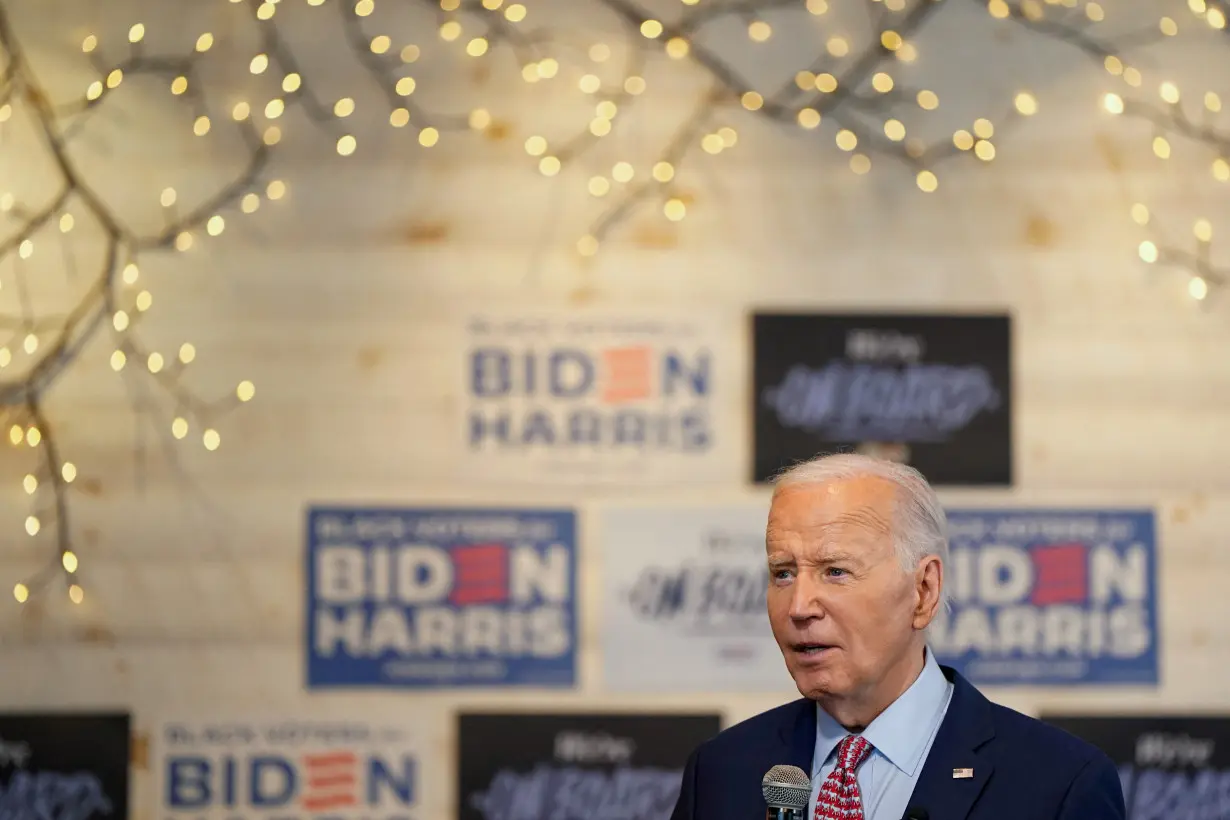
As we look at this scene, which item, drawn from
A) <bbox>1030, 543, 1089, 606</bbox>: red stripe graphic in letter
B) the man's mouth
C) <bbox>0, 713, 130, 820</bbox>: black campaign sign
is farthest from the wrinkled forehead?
<bbox>0, 713, 130, 820</bbox>: black campaign sign

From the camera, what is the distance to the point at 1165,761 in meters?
3.88

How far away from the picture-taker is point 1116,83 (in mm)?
4039

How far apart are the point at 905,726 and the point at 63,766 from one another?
8.19ft

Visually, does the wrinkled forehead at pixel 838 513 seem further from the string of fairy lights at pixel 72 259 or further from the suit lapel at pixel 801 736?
the string of fairy lights at pixel 72 259

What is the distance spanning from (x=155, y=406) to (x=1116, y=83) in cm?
279

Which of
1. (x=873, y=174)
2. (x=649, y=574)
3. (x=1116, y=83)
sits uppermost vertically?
(x=1116, y=83)

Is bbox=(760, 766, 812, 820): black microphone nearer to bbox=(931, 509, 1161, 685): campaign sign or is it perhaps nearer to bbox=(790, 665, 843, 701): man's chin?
bbox=(790, 665, 843, 701): man's chin

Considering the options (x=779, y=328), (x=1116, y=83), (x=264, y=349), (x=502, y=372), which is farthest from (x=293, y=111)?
(x=1116, y=83)

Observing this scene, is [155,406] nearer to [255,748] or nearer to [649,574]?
[255,748]

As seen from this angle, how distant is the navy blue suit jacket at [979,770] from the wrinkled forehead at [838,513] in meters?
0.30

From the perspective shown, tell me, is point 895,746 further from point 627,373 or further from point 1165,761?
point 1165,761

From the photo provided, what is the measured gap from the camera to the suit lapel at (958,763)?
2.09 m

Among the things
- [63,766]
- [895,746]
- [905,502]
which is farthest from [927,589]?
[63,766]

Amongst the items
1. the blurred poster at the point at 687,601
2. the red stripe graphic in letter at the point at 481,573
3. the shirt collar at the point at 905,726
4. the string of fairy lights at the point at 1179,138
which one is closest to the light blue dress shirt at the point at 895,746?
the shirt collar at the point at 905,726
